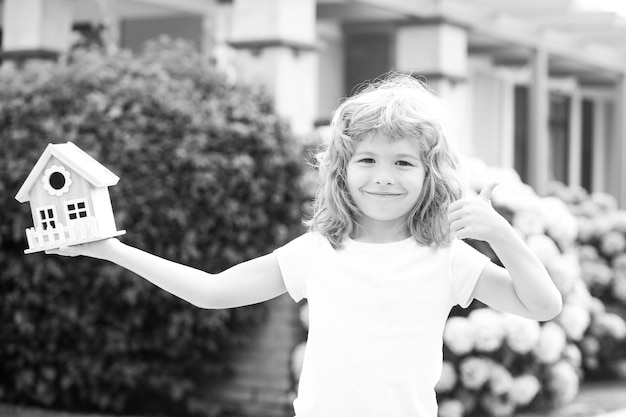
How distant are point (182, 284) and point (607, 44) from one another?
10404 millimetres

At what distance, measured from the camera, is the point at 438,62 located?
8.10 m

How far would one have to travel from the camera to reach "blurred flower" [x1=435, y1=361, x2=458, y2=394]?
577 cm

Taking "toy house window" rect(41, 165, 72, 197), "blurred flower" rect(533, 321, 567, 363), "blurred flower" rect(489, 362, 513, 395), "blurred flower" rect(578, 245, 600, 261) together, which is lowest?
"blurred flower" rect(489, 362, 513, 395)

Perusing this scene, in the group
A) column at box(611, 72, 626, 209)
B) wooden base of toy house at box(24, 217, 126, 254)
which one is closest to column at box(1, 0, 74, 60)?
wooden base of toy house at box(24, 217, 126, 254)

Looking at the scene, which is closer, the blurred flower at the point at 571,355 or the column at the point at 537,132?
the blurred flower at the point at 571,355

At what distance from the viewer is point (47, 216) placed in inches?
98.9

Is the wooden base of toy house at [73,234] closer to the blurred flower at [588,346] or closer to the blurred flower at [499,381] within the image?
the blurred flower at [499,381]

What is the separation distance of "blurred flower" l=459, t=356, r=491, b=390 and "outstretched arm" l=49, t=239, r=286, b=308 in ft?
11.7

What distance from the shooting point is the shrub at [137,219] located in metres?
5.46

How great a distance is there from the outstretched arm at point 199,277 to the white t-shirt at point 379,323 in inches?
5.2

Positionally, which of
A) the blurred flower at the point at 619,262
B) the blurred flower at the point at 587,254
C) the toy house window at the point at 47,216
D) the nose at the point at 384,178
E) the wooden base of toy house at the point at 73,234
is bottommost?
the blurred flower at the point at 619,262

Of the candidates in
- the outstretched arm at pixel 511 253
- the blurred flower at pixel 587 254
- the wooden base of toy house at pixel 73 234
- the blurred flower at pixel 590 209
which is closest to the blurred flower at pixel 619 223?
the blurred flower at pixel 590 209

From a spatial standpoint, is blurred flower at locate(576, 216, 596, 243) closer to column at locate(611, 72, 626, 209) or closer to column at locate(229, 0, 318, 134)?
column at locate(229, 0, 318, 134)

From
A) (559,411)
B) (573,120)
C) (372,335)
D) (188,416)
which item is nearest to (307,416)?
(372,335)
